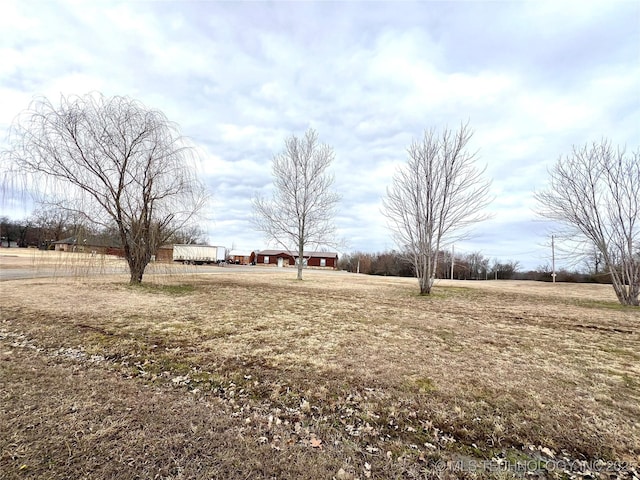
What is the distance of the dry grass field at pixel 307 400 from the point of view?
2.05 m

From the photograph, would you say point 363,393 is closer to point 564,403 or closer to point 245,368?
point 245,368

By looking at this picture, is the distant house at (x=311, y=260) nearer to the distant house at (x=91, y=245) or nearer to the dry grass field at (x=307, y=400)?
the distant house at (x=91, y=245)

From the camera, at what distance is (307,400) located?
2979 millimetres

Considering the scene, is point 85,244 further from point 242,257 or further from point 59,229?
point 242,257

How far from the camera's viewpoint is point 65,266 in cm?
920

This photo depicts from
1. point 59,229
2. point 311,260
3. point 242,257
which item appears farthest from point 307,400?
point 242,257

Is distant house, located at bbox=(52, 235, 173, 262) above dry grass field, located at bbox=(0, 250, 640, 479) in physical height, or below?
above

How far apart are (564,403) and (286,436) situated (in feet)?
9.30

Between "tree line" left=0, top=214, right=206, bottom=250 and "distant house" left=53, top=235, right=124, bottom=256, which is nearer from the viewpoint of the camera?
"tree line" left=0, top=214, right=206, bottom=250

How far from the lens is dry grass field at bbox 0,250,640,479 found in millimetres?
2055

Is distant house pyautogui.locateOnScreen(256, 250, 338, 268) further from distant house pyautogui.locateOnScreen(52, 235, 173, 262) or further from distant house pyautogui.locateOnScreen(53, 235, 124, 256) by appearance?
distant house pyautogui.locateOnScreen(53, 235, 124, 256)

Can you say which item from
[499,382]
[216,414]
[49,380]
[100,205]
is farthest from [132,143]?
[499,382]

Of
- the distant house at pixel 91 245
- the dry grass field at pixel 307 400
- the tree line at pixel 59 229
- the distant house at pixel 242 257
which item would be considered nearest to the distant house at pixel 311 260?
the distant house at pixel 242 257

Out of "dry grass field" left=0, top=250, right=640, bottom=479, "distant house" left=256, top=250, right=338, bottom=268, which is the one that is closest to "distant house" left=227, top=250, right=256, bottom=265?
"distant house" left=256, top=250, right=338, bottom=268
